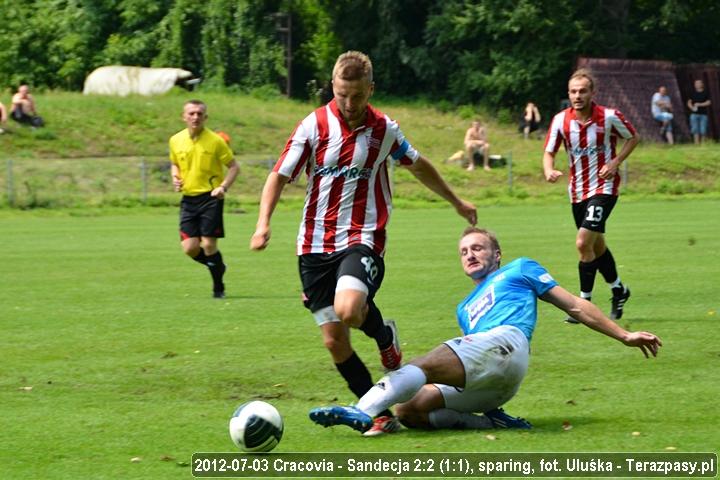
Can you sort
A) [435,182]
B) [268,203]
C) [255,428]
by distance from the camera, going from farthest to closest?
[435,182] → [268,203] → [255,428]

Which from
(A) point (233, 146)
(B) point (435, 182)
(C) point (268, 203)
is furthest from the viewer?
(A) point (233, 146)

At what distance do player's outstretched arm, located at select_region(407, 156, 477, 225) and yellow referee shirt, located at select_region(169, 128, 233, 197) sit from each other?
19.9 feet

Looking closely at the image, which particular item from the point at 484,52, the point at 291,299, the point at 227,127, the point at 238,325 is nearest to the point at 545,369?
the point at 238,325

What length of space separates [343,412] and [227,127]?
3091cm

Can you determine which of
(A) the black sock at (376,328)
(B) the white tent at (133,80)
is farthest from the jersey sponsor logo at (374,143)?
(B) the white tent at (133,80)

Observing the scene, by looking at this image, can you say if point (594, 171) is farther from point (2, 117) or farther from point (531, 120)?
point (531, 120)

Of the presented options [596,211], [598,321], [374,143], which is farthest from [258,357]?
[596,211]

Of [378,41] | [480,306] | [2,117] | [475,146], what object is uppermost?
[480,306]

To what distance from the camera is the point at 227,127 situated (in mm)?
36688

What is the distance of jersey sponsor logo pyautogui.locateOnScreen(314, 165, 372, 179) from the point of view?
7164 millimetres

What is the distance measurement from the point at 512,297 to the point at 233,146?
1137 inches

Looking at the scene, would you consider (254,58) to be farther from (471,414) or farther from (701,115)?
(471,414)

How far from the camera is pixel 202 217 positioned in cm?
1335

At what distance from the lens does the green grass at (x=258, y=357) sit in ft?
21.2
